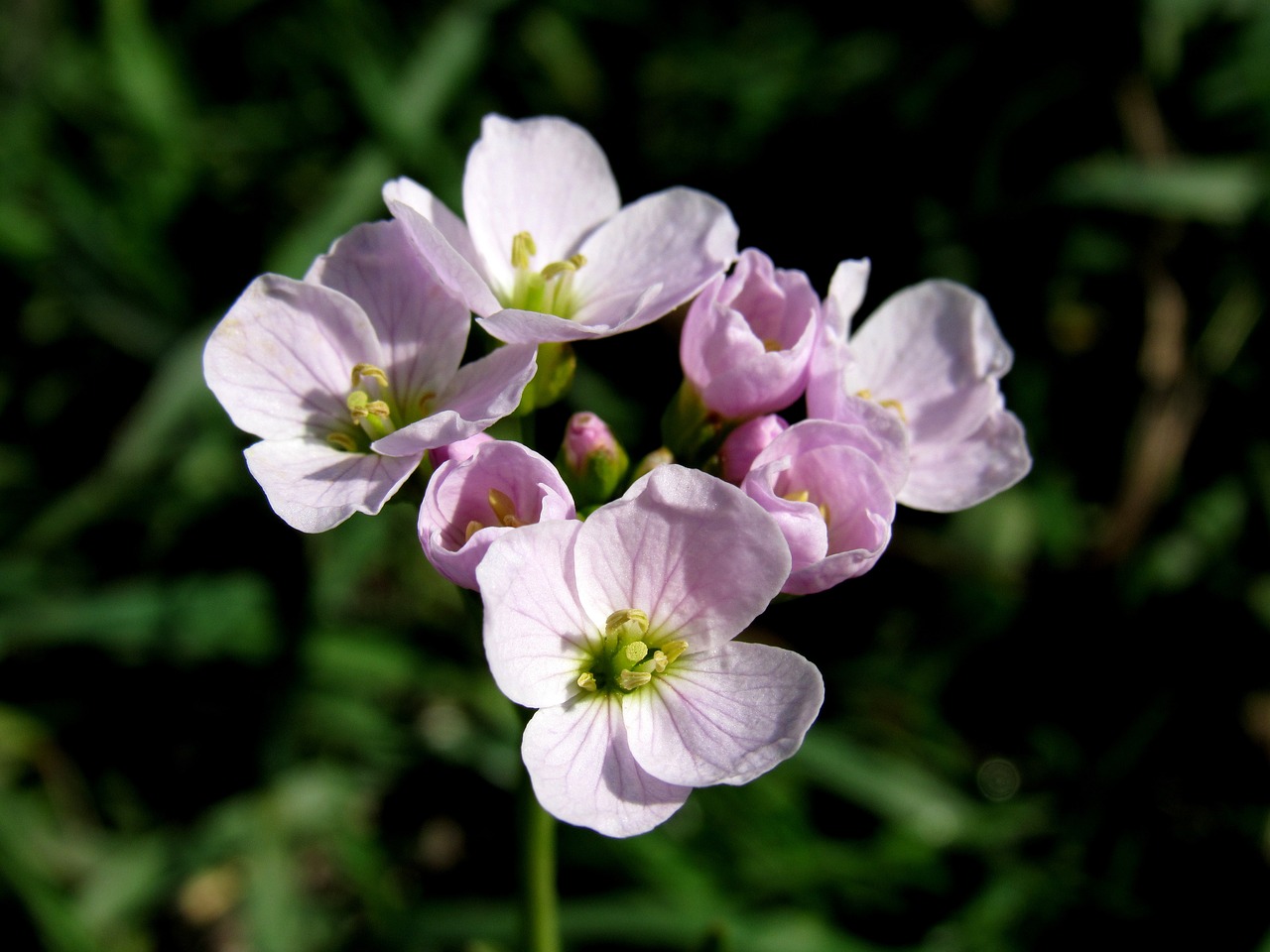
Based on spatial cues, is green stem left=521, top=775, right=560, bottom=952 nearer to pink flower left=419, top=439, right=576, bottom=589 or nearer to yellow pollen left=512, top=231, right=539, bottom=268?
pink flower left=419, top=439, right=576, bottom=589

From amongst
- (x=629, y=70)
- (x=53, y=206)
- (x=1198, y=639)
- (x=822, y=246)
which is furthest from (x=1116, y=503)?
(x=53, y=206)

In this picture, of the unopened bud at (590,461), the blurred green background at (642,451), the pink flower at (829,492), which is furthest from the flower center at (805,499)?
the blurred green background at (642,451)

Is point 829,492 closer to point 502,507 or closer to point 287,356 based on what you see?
point 502,507

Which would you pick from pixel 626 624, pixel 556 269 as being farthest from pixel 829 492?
pixel 556 269

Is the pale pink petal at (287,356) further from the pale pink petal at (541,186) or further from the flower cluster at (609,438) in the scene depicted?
the pale pink petal at (541,186)

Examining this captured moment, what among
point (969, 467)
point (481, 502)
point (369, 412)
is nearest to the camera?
point (481, 502)

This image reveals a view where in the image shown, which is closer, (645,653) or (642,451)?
(645,653)

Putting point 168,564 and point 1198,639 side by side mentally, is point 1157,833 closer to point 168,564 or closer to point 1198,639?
point 1198,639
